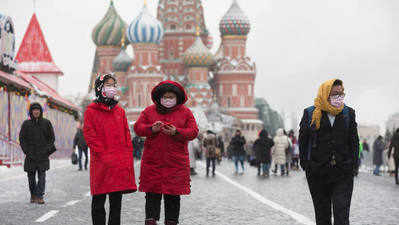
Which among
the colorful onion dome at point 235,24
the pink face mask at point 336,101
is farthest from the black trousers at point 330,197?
the colorful onion dome at point 235,24

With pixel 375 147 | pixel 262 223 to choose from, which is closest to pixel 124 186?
pixel 262 223

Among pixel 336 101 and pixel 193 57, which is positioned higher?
pixel 193 57

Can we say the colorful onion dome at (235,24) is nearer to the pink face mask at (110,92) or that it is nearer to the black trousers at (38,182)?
the black trousers at (38,182)

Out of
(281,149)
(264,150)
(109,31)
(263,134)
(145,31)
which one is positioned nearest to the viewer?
(264,150)

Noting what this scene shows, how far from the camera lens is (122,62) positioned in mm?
91312

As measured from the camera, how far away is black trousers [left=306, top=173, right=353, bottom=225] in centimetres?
648

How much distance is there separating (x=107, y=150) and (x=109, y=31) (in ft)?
288

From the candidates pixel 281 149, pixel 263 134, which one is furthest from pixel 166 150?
pixel 281 149

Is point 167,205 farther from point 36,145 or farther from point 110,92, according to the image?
point 36,145

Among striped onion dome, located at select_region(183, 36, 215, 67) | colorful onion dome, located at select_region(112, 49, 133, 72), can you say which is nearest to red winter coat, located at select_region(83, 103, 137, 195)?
striped onion dome, located at select_region(183, 36, 215, 67)

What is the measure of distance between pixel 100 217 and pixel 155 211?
0.49 metres

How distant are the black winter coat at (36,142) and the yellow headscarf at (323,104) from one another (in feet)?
20.2

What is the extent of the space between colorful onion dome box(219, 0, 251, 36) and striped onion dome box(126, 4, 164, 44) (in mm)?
9321

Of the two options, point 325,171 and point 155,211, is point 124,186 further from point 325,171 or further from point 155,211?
point 325,171
